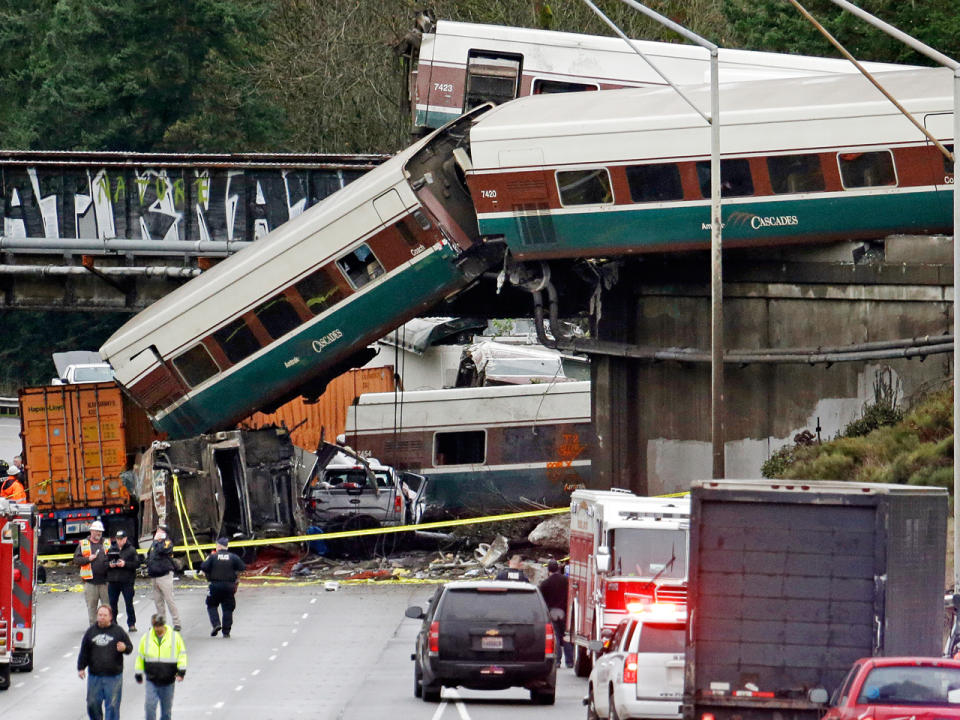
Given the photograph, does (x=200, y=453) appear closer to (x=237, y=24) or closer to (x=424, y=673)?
(x=424, y=673)

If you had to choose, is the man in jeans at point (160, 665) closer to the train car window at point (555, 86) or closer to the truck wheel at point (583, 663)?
the truck wheel at point (583, 663)

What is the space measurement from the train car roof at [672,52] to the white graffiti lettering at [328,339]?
25.6 ft

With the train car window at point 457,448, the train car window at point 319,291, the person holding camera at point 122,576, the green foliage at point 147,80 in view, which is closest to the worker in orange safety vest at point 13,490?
the train car window at point 319,291

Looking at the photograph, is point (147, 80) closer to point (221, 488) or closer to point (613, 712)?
point (221, 488)

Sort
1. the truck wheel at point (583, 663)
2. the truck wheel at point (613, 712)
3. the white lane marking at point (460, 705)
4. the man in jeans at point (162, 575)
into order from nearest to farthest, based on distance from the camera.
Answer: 1. the truck wheel at point (613, 712)
2. the white lane marking at point (460, 705)
3. the truck wheel at point (583, 663)
4. the man in jeans at point (162, 575)

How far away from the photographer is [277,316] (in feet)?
108

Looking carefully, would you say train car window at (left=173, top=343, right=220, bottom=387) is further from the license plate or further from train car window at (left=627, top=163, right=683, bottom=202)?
the license plate

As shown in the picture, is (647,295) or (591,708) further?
(647,295)

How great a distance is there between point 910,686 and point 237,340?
21.7 meters

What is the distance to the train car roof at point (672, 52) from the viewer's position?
3597 cm

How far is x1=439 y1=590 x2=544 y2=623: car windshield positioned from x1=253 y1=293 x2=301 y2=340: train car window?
537 inches

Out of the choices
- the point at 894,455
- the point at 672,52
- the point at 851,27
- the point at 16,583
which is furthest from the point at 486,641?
the point at 851,27

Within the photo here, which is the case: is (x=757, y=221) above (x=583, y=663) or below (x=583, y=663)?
above

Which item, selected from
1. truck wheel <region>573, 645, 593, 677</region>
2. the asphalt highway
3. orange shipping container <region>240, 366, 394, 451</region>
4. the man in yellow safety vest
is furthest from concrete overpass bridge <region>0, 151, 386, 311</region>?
truck wheel <region>573, 645, 593, 677</region>
